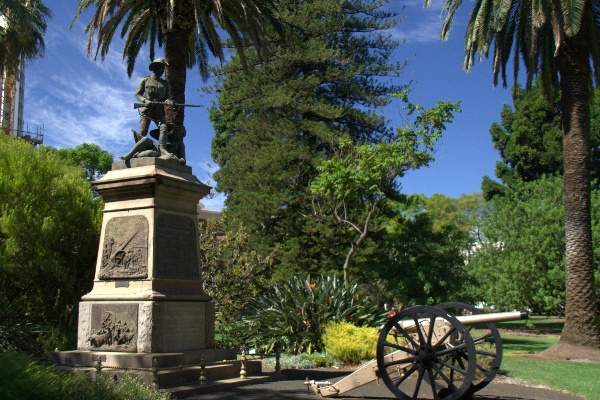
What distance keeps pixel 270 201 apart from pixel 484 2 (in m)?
13.4

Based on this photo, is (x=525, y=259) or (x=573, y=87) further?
(x=525, y=259)

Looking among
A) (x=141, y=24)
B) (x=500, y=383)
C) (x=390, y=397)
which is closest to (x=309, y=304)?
(x=500, y=383)

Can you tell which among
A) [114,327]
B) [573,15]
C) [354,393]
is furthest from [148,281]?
[573,15]

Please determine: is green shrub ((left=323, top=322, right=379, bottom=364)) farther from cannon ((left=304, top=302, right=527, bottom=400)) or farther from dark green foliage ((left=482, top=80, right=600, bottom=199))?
dark green foliage ((left=482, top=80, right=600, bottom=199))

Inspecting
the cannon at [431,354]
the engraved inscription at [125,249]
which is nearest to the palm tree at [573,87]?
the cannon at [431,354]

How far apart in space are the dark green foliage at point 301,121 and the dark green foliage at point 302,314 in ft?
34.3

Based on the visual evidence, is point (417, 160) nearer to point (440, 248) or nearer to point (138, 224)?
point (440, 248)

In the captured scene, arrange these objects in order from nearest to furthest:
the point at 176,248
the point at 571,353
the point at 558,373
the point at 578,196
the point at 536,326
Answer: the point at 176,248 → the point at 558,373 → the point at 571,353 → the point at 578,196 → the point at 536,326

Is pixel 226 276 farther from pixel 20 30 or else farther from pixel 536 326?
pixel 536 326

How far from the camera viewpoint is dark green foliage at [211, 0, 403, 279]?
29.2m

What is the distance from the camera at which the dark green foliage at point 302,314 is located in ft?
52.6

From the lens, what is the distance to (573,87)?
18844 millimetres

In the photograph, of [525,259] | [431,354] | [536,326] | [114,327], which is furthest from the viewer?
[536,326]

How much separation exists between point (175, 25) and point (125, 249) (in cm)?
927
